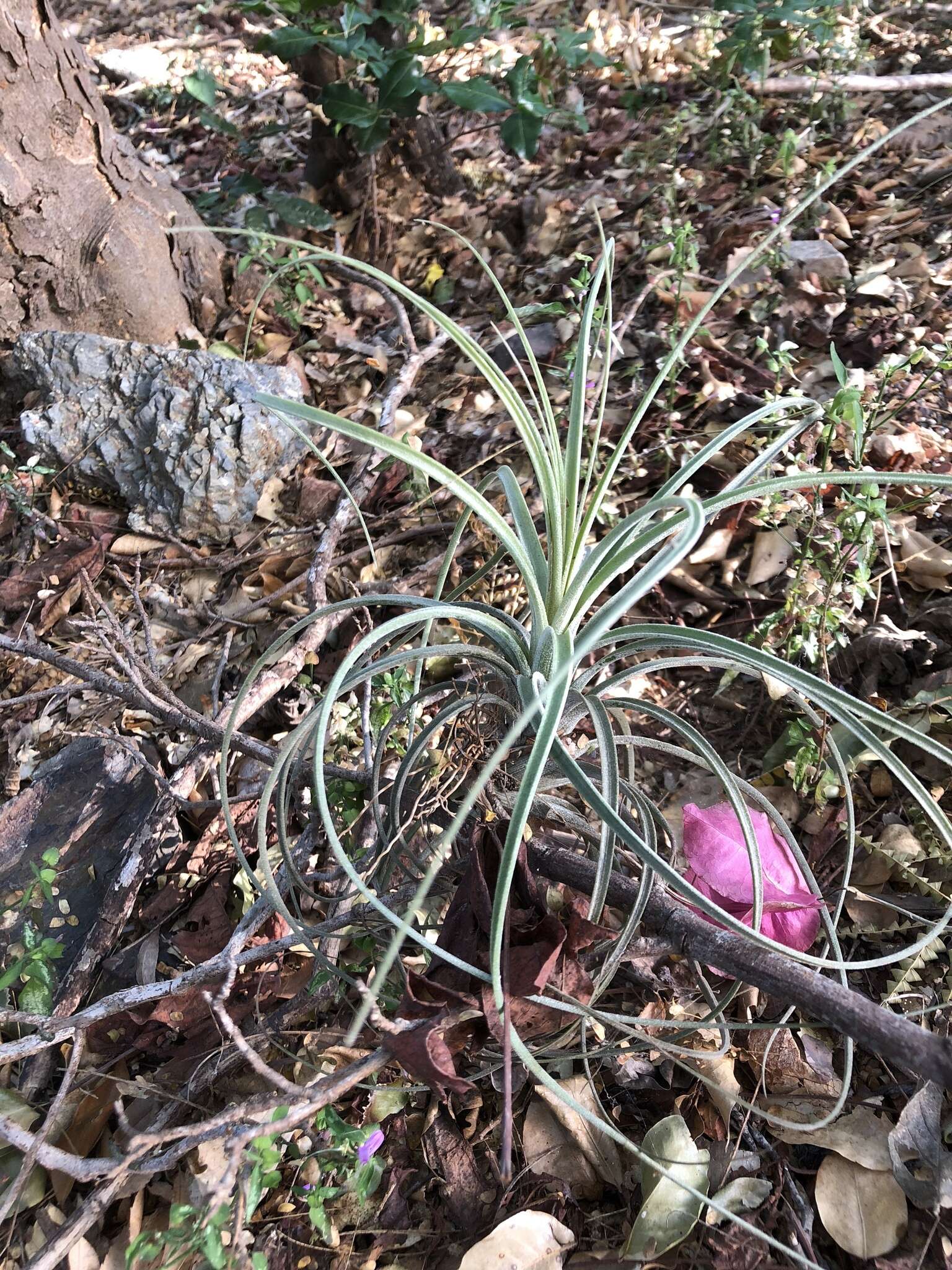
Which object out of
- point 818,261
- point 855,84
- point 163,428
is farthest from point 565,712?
point 855,84

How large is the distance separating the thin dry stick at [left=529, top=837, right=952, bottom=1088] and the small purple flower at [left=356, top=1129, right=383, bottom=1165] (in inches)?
14.3

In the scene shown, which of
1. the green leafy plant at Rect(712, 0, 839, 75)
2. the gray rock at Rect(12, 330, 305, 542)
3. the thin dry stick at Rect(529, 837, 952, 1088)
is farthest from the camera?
the green leafy plant at Rect(712, 0, 839, 75)

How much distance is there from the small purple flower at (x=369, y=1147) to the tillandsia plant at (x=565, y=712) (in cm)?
15

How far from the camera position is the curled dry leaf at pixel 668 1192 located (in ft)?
2.97

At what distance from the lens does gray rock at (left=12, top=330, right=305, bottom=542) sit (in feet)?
5.72

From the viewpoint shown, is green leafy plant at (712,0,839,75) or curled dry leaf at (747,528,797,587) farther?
green leafy plant at (712,0,839,75)

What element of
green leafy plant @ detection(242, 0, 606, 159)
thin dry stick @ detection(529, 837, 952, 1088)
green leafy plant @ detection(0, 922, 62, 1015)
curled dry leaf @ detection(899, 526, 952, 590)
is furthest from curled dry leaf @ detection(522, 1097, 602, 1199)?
green leafy plant @ detection(242, 0, 606, 159)

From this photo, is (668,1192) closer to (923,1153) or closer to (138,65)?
(923,1153)

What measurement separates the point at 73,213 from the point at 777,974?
7.22 feet

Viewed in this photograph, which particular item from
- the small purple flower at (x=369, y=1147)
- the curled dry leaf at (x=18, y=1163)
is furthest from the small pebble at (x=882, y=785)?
the curled dry leaf at (x=18, y=1163)

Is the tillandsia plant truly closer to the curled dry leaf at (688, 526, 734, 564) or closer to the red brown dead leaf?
the curled dry leaf at (688, 526, 734, 564)

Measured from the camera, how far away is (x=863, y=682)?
1363 mm

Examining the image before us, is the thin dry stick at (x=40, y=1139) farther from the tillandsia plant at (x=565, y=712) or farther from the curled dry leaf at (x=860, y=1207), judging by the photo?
the curled dry leaf at (x=860, y=1207)

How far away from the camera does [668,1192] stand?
93 centimetres
